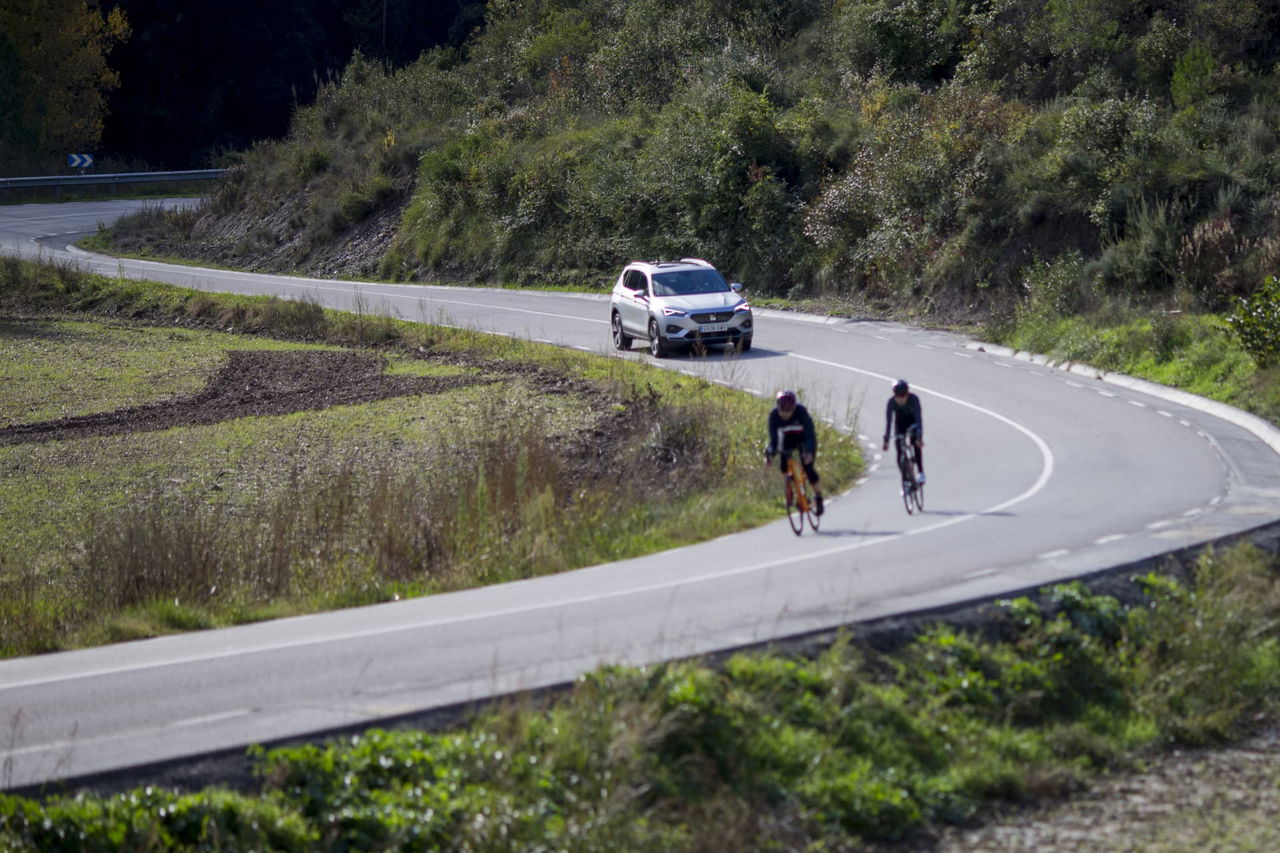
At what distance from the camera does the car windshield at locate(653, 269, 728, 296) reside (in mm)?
29453

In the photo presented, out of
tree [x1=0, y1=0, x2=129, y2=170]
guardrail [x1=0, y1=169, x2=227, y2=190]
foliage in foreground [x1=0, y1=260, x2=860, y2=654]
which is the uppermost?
tree [x1=0, y1=0, x2=129, y2=170]

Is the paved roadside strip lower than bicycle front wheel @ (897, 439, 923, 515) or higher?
lower

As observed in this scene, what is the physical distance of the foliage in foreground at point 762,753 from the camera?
25.1ft

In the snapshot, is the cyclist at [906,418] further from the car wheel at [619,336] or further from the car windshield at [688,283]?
the car wheel at [619,336]

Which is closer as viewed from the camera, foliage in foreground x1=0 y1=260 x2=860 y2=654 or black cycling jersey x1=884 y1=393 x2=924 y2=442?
foliage in foreground x1=0 y1=260 x2=860 y2=654

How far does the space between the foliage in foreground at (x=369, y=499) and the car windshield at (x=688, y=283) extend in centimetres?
258

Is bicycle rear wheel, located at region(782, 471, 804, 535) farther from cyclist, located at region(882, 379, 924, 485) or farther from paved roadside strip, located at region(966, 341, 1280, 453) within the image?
paved roadside strip, located at region(966, 341, 1280, 453)

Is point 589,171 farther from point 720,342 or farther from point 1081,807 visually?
point 1081,807

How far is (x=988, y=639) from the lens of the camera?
10.4 meters

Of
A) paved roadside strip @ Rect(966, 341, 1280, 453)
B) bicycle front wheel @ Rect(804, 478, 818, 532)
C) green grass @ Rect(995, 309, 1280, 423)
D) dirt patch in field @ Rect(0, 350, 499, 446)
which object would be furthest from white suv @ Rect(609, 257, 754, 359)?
bicycle front wheel @ Rect(804, 478, 818, 532)

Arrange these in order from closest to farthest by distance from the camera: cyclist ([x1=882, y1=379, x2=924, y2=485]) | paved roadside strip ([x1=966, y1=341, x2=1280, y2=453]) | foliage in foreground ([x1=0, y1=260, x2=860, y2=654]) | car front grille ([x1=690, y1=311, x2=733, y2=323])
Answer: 1. foliage in foreground ([x1=0, y1=260, x2=860, y2=654])
2. cyclist ([x1=882, y1=379, x2=924, y2=485])
3. paved roadside strip ([x1=966, y1=341, x2=1280, y2=453])
4. car front grille ([x1=690, y1=311, x2=733, y2=323])

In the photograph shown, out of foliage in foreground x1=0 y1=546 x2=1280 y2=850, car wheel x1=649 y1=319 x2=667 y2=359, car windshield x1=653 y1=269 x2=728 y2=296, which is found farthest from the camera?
car windshield x1=653 y1=269 x2=728 y2=296

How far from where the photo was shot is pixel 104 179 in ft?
234

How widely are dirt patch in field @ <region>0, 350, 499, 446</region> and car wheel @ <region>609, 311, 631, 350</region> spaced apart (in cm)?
375
